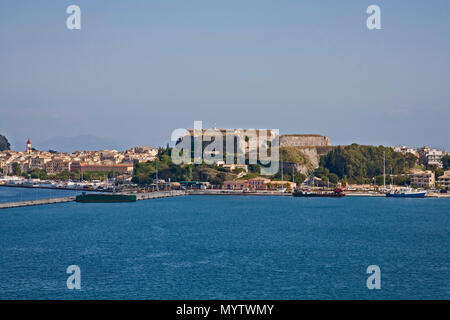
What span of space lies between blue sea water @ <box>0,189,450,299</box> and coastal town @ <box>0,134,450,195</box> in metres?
24.9

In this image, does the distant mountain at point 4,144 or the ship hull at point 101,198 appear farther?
the distant mountain at point 4,144

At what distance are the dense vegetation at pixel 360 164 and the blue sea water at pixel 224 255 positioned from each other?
2876 centimetres

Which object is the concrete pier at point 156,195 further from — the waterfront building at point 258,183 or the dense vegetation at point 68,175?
the dense vegetation at point 68,175

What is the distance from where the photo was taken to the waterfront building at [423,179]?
179ft

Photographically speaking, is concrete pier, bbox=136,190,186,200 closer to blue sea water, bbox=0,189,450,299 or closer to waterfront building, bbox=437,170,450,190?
blue sea water, bbox=0,189,450,299

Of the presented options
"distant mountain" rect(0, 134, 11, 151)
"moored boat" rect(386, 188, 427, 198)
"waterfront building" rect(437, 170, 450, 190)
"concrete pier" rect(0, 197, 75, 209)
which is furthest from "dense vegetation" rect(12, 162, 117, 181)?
"waterfront building" rect(437, 170, 450, 190)

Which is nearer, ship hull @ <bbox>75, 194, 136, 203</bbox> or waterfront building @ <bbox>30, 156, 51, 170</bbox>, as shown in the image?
ship hull @ <bbox>75, 194, 136, 203</bbox>

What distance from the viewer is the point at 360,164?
60.8m

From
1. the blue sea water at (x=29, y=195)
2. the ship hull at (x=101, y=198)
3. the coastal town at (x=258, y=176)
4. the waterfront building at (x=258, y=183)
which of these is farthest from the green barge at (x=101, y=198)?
the waterfront building at (x=258, y=183)

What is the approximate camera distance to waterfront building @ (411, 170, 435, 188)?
2146 inches

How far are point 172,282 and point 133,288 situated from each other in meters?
0.99

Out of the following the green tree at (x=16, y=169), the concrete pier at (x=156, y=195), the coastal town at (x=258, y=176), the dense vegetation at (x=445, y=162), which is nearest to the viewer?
the concrete pier at (x=156, y=195)
